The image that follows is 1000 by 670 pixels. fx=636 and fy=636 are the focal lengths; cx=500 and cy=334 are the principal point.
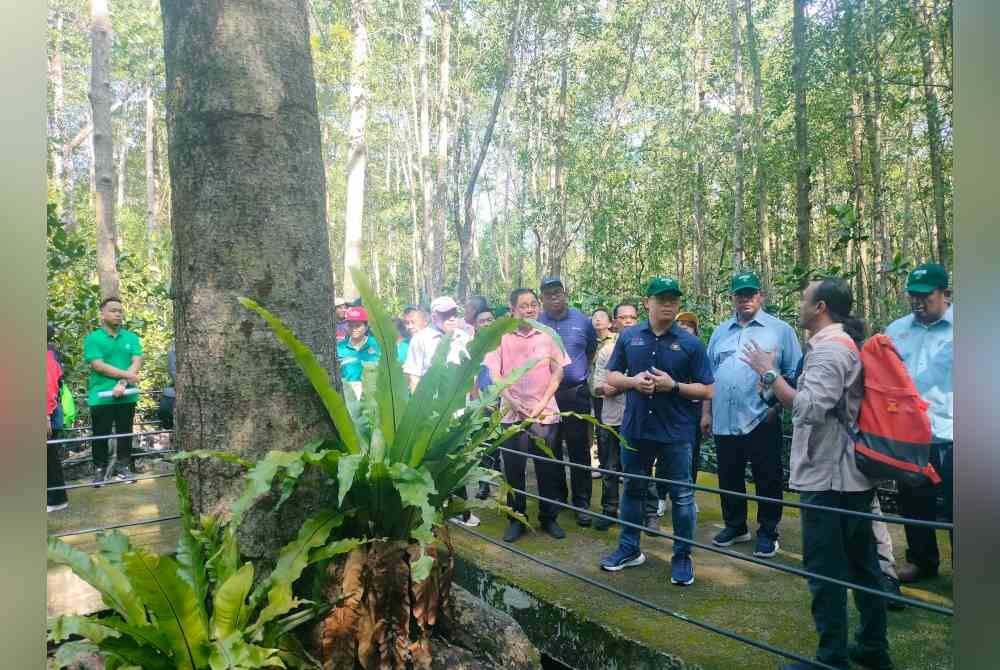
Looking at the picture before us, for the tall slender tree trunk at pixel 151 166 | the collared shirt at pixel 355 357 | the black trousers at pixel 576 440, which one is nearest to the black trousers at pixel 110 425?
the collared shirt at pixel 355 357

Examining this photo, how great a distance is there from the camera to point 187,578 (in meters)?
1.91

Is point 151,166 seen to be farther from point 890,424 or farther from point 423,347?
point 890,424

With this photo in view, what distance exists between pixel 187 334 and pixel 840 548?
8.39 ft

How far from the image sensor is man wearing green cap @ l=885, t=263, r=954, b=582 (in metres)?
2.61

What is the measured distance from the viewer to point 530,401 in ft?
14.4

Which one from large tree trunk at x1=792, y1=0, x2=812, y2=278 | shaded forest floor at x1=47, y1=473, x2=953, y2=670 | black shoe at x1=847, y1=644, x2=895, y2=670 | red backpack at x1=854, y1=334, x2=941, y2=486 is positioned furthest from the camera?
large tree trunk at x1=792, y1=0, x2=812, y2=278

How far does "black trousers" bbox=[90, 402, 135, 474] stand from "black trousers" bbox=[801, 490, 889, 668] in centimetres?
396

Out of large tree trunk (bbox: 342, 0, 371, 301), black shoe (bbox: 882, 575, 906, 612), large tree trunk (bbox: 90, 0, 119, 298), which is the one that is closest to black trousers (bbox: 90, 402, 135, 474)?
large tree trunk (bbox: 90, 0, 119, 298)

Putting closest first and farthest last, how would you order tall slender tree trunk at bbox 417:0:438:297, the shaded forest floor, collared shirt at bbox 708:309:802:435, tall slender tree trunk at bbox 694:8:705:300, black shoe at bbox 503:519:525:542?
the shaded forest floor → collared shirt at bbox 708:309:802:435 → black shoe at bbox 503:519:525:542 → tall slender tree trunk at bbox 694:8:705:300 → tall slender tree trunk at bbox 417:0:438:297

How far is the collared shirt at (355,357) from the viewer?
16.2 ft

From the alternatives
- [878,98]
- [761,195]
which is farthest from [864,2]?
[761,195]

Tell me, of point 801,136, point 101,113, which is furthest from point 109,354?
point 801,136

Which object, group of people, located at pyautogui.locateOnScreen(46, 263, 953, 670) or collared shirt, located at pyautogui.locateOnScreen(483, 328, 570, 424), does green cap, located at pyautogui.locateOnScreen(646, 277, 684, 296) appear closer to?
group of people, located at pyautogui.locateOnScreen(46, 263, 953, 670)

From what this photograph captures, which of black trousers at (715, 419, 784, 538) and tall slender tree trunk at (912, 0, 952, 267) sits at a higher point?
tall slender tree trunk at (912, 0, 952, 267)
